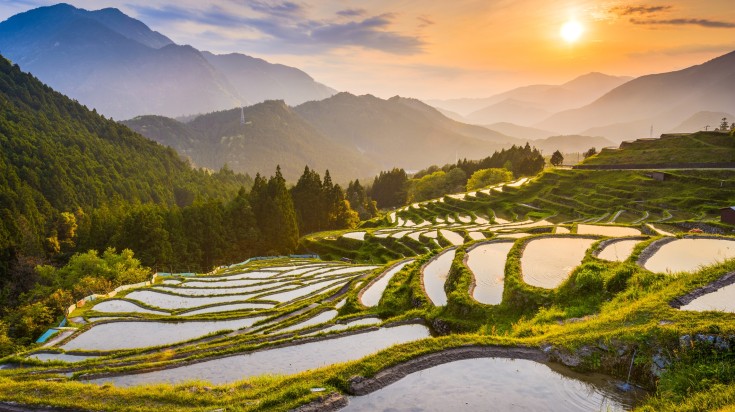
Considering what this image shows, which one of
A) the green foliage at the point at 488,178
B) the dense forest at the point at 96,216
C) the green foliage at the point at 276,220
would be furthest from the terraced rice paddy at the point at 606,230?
the green foliage at the point at 488,178

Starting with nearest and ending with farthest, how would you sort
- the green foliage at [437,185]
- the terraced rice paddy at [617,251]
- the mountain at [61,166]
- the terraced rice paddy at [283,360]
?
1. the terraced rice paddy at [283,360]
2. the terraced rice paddy at [617,251]
3. the mountain at [61,166]
4. the green foliage at [437,185]

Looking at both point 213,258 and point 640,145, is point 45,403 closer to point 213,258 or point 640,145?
point 213,258

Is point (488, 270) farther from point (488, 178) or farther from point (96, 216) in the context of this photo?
point (488, 178)

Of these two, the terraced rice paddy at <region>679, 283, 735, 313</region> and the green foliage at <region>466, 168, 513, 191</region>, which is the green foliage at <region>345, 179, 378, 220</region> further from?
the terraced rice paddy at <region>679, 283, 735, 313</region>

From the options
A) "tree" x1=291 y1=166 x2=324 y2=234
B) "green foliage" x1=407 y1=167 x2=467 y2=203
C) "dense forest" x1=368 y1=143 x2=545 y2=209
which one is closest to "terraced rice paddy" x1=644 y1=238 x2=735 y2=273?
"tree" x1=291 y1=166 x2=324 y2=234

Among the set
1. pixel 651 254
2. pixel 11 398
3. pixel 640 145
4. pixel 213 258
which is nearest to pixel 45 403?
pixel 11 398

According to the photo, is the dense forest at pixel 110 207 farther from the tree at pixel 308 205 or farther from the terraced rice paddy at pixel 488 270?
the terraced rice paddy at pixel 488 270
